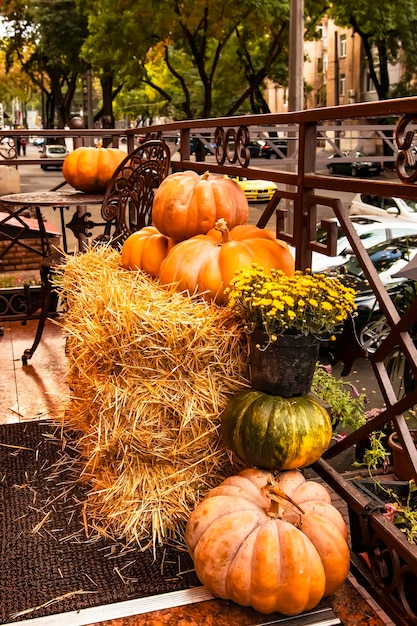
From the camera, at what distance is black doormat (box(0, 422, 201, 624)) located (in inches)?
97.0

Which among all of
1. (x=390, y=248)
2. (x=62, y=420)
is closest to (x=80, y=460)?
(x=62, y=420)

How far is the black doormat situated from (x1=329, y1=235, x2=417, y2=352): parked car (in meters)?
5.80

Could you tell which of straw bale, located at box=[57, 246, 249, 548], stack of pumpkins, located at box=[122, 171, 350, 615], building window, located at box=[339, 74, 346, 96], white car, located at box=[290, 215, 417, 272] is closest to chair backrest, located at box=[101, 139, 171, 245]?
stack of pumpkins, located at box=[122, 171, 350, 615]

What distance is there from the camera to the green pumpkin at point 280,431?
2521mm

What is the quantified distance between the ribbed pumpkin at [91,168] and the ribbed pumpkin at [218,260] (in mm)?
2888

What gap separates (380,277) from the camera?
8828 millimetres

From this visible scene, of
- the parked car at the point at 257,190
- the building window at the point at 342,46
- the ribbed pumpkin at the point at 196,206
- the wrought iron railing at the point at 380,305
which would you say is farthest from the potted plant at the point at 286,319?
the building window at the point at 342,46

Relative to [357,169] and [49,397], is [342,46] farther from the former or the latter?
[49,397]

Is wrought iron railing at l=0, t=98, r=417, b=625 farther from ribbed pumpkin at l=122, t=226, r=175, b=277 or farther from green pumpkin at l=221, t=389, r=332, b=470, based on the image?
ribbed pumpkin at l=122, t=226, r=175, b=277

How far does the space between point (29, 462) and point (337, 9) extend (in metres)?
23.0

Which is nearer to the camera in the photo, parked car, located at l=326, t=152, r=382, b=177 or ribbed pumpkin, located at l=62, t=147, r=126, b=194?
ribbed pumpkin, located at l=62, t=147, r=126, b=194

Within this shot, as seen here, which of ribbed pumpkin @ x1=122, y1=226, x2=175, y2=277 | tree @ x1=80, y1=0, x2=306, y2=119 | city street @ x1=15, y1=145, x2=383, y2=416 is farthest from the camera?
tree @ x1=80, y1=0, x2=306, y2=119

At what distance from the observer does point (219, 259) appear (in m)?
3.10

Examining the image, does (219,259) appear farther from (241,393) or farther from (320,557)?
(320,557)
